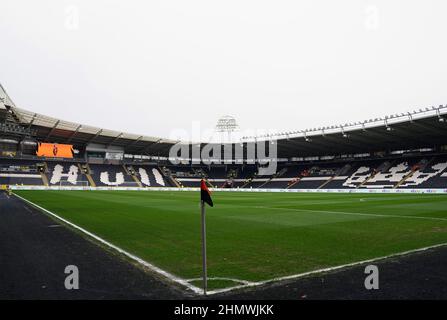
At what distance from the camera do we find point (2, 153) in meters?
70.1

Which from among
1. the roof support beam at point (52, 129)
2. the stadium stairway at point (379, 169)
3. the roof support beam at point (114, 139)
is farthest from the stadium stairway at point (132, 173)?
the stadium stairway at point (379, 169)

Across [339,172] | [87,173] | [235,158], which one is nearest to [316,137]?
[339,172]

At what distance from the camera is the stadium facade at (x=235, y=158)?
58.0 metres

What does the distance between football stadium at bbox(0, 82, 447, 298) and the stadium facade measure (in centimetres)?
29

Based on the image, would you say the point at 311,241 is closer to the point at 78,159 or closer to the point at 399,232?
the point at 399,232

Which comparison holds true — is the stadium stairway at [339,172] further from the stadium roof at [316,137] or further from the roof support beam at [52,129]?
the roof support beam at [52,129]

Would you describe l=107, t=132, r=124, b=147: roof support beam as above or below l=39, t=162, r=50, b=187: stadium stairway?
above

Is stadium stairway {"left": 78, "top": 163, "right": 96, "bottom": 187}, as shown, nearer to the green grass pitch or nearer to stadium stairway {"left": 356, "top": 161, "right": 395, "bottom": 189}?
stadium stairway {"left": 356, "top": 161, "right": 395, "bottom": 189}

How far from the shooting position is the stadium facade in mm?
58031

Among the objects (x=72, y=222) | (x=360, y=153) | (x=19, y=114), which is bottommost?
(x=72, y=222)

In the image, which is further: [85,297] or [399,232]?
[399,232]

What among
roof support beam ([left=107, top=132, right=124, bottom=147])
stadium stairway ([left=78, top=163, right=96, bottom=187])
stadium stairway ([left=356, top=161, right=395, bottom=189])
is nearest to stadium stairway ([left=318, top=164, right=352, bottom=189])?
stadium stairway ([left=356, top=161, right=395, bottom=189])

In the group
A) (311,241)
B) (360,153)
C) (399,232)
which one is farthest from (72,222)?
(360,153)
